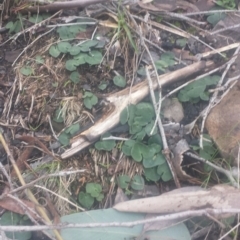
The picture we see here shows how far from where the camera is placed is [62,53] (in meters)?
2.24

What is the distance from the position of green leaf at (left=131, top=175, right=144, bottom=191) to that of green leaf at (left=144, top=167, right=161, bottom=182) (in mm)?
29

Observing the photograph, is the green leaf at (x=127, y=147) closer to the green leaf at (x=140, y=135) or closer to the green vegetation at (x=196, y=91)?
the green leaf at (x=140, y=135)

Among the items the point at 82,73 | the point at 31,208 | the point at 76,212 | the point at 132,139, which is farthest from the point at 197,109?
the point at 31,208

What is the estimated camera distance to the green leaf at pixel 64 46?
222 centimetres

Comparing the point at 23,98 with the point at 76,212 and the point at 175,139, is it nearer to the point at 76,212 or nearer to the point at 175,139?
the point at 76,212

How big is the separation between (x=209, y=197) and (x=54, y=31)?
1.11 m

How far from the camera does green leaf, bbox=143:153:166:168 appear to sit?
201 centimetres

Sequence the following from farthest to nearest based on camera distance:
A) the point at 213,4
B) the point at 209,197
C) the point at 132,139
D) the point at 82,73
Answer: the point at 213,4 → the point at 82,73 → the point at 132,139 → the point at 209,197

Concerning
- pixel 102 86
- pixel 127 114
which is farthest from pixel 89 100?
pixel 127 114

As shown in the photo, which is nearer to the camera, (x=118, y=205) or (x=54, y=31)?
(x=118, y=205)

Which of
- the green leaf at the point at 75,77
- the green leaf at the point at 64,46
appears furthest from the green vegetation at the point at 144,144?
the green leaf at the point at 64,46

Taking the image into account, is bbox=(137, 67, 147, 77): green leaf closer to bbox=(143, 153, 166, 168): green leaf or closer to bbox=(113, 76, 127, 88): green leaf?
bbox=(113, 76, 127, 88): green leaf

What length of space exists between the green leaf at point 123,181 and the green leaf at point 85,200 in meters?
0.14

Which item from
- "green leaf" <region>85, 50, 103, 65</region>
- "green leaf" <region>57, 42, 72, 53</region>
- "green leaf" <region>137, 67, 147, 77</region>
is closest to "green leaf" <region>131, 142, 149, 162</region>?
"green leaf" <region>137, 67, 147, 77</region>
